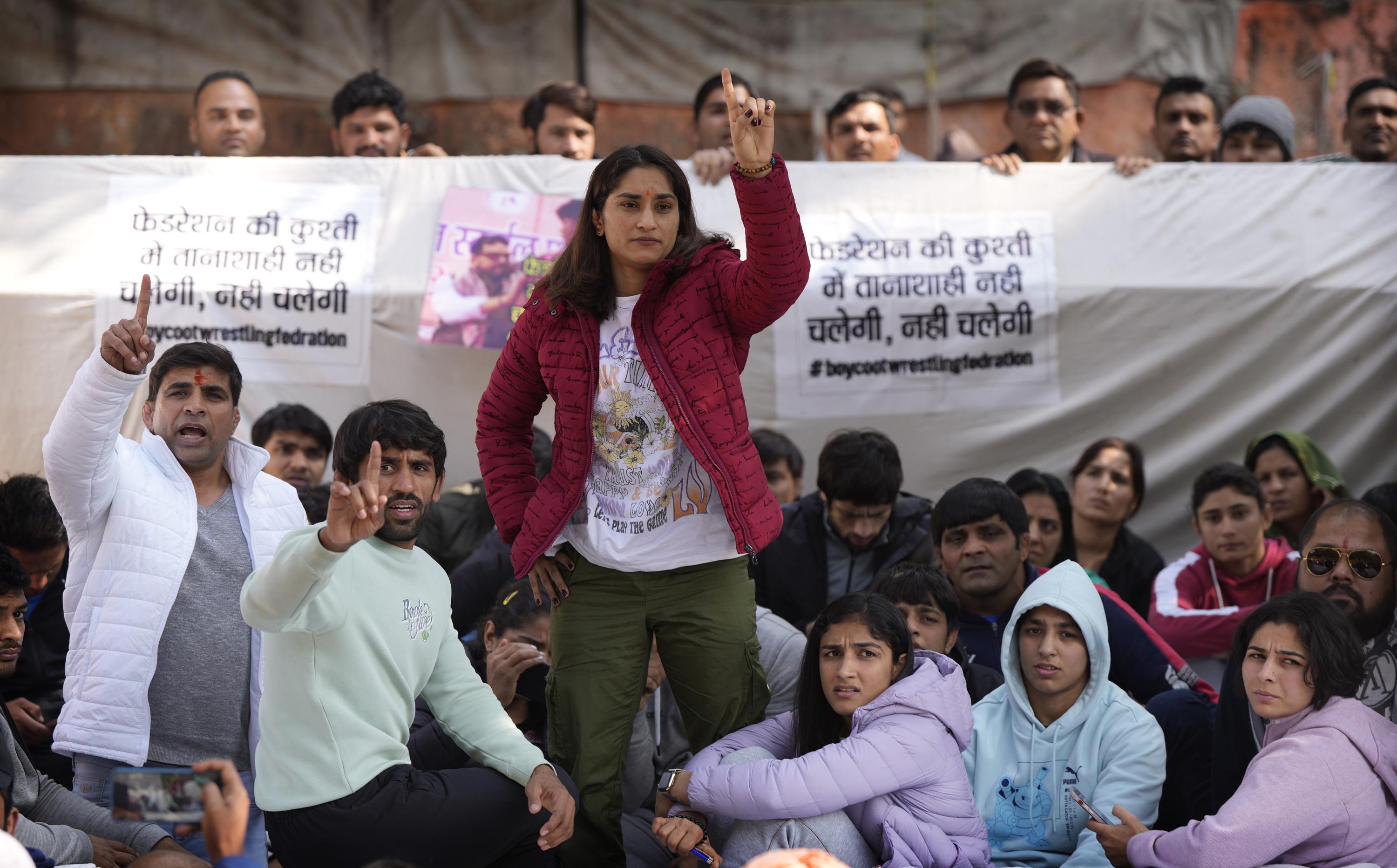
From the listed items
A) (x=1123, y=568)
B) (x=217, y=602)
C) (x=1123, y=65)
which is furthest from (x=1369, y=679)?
(x=1123, y=65)

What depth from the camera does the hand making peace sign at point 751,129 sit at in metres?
2.95

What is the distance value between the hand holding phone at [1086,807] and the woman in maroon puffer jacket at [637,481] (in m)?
0.92

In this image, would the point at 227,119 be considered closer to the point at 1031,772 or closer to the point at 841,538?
the point at 841,538

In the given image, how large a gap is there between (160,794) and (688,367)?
1541 mm

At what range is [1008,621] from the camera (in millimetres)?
4152

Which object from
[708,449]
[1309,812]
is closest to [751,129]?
[708,449]

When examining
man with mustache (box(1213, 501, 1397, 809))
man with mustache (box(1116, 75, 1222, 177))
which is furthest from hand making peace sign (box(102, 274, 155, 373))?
man with mustache (box(1116, 75, 1222, 177))

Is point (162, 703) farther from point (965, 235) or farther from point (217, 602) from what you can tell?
point (965, 235)

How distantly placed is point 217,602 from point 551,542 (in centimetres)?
91

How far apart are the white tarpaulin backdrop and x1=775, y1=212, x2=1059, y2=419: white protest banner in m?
0.07

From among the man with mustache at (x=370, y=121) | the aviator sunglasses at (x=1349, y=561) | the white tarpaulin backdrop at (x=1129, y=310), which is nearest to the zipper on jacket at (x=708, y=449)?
the aviator sunglasses at (x=1349, y=561)

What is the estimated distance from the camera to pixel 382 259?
564 centimetres

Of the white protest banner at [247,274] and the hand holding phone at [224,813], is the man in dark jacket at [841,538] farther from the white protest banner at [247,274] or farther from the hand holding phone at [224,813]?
the hand holding phone at [224,813]

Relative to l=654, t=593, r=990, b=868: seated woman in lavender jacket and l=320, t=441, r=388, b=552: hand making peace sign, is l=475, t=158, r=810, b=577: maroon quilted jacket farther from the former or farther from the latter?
l=320, t=441, r=388, b=552: hand making peace sign
